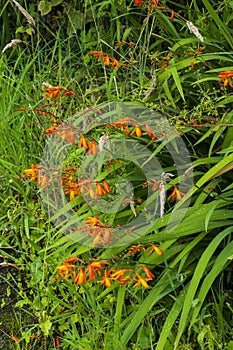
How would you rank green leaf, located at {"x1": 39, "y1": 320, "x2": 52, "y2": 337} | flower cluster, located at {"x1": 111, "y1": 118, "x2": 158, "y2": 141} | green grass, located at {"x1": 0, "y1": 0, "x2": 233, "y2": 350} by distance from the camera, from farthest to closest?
green leaf, located at {"x1": 39, "y1": 320, "x2": 52, "y2": 337}
green grass, located at {"x1": 0, "y1": 0, "x2": 233, "y2": 350}
flower cluster, located at {"x1": 111, "y1": 118, "x2": 158, "y2": 141}

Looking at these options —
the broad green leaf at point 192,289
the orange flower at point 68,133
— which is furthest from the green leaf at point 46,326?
the orange flower at point 68,133

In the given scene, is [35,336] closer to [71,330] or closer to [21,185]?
[71,330]

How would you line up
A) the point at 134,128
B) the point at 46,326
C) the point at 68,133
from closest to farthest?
the point at 68,133 < the point at 134,128 < the point at 46,326

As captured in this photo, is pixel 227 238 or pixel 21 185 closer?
pixel 227 238

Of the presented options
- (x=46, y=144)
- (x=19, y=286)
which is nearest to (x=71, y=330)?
(x=19, y=286)

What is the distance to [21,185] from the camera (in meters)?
3.17

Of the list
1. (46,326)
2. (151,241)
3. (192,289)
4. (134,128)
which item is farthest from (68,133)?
(46,326)

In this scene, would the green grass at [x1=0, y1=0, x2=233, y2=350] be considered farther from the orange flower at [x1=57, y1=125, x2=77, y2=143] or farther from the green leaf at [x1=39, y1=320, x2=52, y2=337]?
the orange flower at [x1=57, y1=125, x2=77, y2=143]

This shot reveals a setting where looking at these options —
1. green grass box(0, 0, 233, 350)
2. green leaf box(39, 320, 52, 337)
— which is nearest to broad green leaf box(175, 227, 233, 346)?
green grass box(0, 0, 233, 350)

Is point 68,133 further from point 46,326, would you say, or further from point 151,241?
point 46,326

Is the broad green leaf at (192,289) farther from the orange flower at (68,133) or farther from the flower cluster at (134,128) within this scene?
the orange flower at (68,133)

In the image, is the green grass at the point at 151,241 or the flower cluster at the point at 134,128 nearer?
the flower cluster at the point at 134,128

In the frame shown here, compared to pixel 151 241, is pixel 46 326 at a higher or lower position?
lower

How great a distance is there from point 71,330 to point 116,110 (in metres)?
0.86
